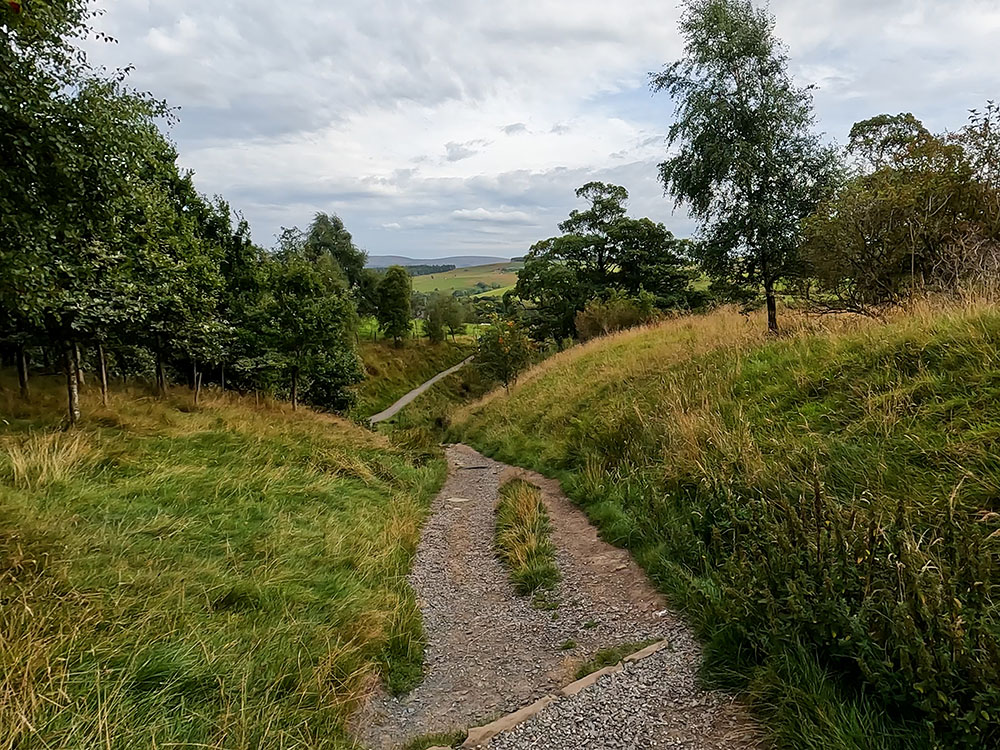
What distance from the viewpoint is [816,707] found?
2746 millimetres

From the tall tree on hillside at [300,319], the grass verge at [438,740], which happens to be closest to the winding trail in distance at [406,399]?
the tall tree on hillside at [300,319]

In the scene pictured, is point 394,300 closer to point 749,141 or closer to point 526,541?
point 749,141

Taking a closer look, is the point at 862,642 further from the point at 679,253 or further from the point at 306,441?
the point at 679,253

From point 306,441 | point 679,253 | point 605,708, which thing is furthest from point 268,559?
point 679,253

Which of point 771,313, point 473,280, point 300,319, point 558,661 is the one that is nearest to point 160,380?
point 300,319

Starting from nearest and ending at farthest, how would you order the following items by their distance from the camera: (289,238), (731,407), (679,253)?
1. (731,407)
2. (289,238)
3. (679,253)

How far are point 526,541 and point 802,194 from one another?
9.94m

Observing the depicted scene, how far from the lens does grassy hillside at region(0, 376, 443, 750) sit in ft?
9.37

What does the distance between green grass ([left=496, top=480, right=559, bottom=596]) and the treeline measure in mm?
6558

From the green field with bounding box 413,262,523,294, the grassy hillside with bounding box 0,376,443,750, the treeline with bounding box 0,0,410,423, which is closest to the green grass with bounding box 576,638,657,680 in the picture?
the grassy hillside with bounding box 0,376,443,750

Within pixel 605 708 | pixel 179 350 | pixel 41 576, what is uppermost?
pixel 179 350

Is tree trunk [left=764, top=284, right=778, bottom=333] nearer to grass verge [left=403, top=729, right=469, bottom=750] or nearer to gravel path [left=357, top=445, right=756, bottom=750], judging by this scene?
gravel path [left=357, top=445, right=756, bottom=750]

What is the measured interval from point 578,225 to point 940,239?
35.1 metres

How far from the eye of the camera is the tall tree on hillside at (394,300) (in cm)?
5166
